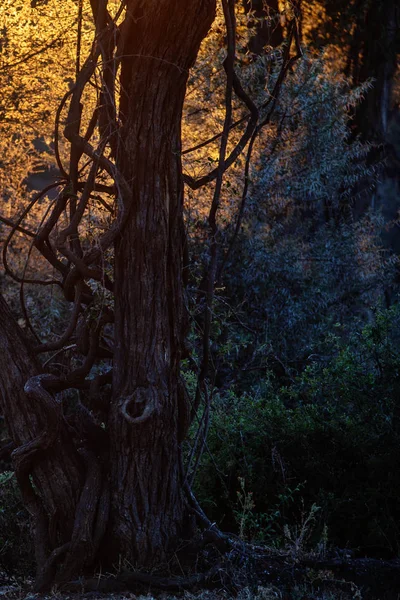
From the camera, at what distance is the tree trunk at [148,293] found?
513cm

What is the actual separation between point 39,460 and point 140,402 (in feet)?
2.23

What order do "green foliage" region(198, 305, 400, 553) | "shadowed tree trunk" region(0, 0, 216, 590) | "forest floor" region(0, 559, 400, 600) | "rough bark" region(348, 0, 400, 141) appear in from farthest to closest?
"rough bark" region(348, 0, 400, 141), "green foliage" region(198, 305, 400, 553), "shadowed tree trunk" region(0, 0, 216, 590), "forest floor" region(0, 559, 400, 600)

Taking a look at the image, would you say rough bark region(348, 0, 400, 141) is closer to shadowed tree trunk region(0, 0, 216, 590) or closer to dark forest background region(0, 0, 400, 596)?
dark forest background region(0, 0, 400, 596)

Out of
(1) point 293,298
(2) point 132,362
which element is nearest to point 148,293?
(2) point 132,362

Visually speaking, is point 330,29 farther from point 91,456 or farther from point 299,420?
point 91,456

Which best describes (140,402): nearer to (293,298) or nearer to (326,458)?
(326,458)

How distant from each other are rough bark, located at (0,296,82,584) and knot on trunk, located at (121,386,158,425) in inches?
17.5

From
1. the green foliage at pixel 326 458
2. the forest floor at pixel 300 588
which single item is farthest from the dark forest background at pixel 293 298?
the forest floor at pixel 300 588

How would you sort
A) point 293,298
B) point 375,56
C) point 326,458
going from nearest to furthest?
point 326,458, point 293,298, point 375,56

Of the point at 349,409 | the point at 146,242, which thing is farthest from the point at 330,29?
the point at 146,242

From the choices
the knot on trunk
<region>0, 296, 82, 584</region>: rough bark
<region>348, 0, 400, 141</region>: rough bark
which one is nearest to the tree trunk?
the knot on trunk

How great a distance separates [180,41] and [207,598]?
3090 millimetres

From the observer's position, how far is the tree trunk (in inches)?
202

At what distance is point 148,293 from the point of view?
17.1 ft
